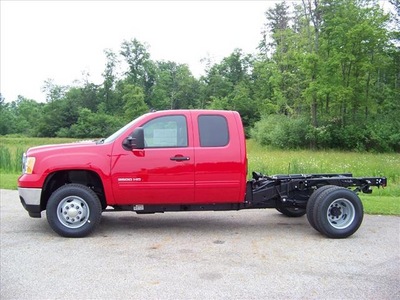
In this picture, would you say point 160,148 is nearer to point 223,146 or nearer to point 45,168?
point 223,146

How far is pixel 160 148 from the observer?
22.1 feet

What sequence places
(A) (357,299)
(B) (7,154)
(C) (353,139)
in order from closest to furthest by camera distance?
(A) (357,299), (B) (7,154), (C) (353,139)

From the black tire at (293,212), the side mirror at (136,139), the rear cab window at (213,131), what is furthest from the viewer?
the black tire at (293,212)

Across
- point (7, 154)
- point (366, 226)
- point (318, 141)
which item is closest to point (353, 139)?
point (318, 141)

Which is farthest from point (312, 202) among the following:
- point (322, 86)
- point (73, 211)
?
point (322, 86)

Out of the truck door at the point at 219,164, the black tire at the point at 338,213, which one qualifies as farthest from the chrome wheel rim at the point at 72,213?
the black tire at the point at 338,213

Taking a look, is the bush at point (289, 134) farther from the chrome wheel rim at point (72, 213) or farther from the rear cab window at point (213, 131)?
the chrome wheel rim at point (72, 213)

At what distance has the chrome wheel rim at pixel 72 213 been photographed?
6.65m

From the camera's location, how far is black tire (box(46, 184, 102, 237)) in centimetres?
661

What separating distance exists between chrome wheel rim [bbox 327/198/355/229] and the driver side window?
259 centimetres

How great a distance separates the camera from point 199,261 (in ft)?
18.0

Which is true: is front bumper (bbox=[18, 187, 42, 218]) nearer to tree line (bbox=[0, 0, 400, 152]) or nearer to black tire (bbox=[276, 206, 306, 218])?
black tire (bbox=[276, 206, 306, 218])

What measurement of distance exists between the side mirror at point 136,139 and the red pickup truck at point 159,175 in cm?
2

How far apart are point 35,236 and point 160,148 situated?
2.44m
